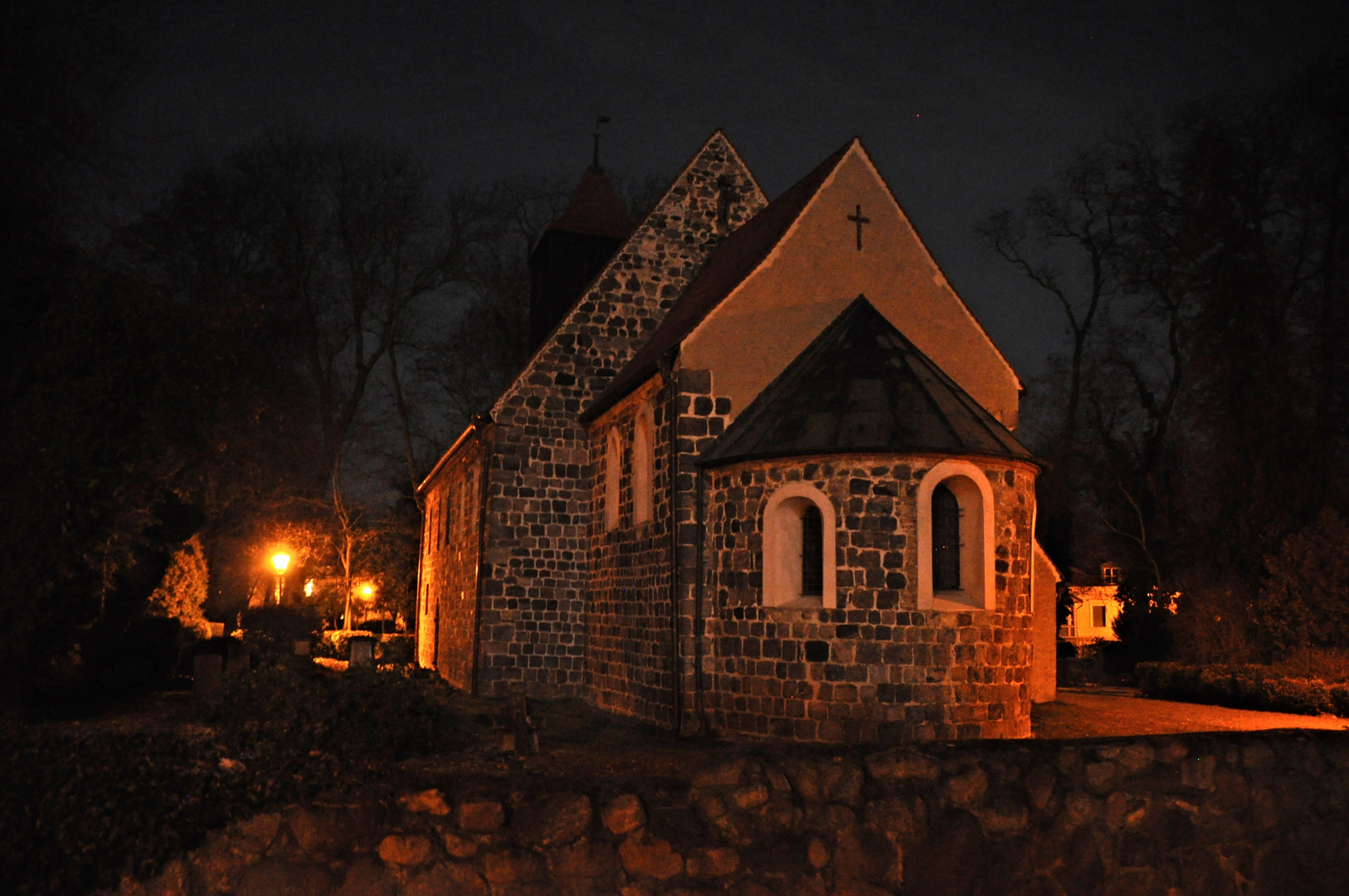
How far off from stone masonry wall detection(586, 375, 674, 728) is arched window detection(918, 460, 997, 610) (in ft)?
11.0

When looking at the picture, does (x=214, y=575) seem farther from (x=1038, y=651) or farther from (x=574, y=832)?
(x=574, y=832)

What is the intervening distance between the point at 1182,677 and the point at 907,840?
15.2 m

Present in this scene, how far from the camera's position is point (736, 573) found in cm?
1248

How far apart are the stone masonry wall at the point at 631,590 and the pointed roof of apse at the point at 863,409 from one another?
57.1 inches

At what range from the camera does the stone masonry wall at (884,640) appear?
36.9 feet

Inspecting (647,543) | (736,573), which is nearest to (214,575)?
(647,543)

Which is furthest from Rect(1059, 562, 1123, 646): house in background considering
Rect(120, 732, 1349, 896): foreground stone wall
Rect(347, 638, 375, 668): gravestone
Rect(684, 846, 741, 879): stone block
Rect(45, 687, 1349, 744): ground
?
Rect(684, 846, 741, 879): stone block

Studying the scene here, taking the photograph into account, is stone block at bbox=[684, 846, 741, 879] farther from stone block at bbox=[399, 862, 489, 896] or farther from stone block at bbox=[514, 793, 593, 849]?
stone block at bbox=[399, 862, 489, 896]

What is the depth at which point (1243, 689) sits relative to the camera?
17.4 m

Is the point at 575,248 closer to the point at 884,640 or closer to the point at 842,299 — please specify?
the point at 842,299

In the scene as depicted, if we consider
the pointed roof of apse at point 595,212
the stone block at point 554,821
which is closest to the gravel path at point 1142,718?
the stone block at point 554,821

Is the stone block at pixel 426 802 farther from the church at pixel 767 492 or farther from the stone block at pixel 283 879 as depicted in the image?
the church at pixel 767 492

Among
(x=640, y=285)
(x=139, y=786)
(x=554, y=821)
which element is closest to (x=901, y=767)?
(x=554, y=821)

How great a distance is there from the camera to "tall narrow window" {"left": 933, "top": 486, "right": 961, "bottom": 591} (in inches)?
470
